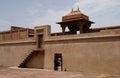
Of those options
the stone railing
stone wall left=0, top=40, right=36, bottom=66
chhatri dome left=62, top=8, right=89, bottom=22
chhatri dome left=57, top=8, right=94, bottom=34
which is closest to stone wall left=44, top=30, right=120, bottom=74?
chhatri dome left=57, top=8, right=94, bottom=34

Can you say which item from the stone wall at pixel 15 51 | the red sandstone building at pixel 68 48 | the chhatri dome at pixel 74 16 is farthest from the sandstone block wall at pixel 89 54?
the stone wall at pixel 15 51

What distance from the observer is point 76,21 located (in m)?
24.5

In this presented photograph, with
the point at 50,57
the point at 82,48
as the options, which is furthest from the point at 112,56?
the point at 50,57

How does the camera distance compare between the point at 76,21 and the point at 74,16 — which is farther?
the point at 74,16

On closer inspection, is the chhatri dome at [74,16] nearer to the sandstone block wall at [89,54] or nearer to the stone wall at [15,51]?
the sandstone block wall at [89,54]

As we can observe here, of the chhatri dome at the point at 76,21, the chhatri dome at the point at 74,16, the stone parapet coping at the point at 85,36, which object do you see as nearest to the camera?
the stone parapet coping at the point at 85,36

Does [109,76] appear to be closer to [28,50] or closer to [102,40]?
[102,40]

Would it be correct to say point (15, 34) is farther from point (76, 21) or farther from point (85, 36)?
point (85, 36)

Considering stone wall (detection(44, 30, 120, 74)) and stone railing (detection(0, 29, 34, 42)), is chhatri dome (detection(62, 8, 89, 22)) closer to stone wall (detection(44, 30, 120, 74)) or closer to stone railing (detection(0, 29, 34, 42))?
stone wall (detection(44, 30, 120, 74))

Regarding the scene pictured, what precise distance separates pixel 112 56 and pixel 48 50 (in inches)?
333

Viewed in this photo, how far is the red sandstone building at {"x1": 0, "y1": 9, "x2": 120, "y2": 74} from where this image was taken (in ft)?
61.1

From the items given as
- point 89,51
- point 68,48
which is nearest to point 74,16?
point 68,48

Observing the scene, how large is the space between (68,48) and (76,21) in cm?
426

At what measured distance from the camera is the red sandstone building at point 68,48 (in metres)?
18.6
